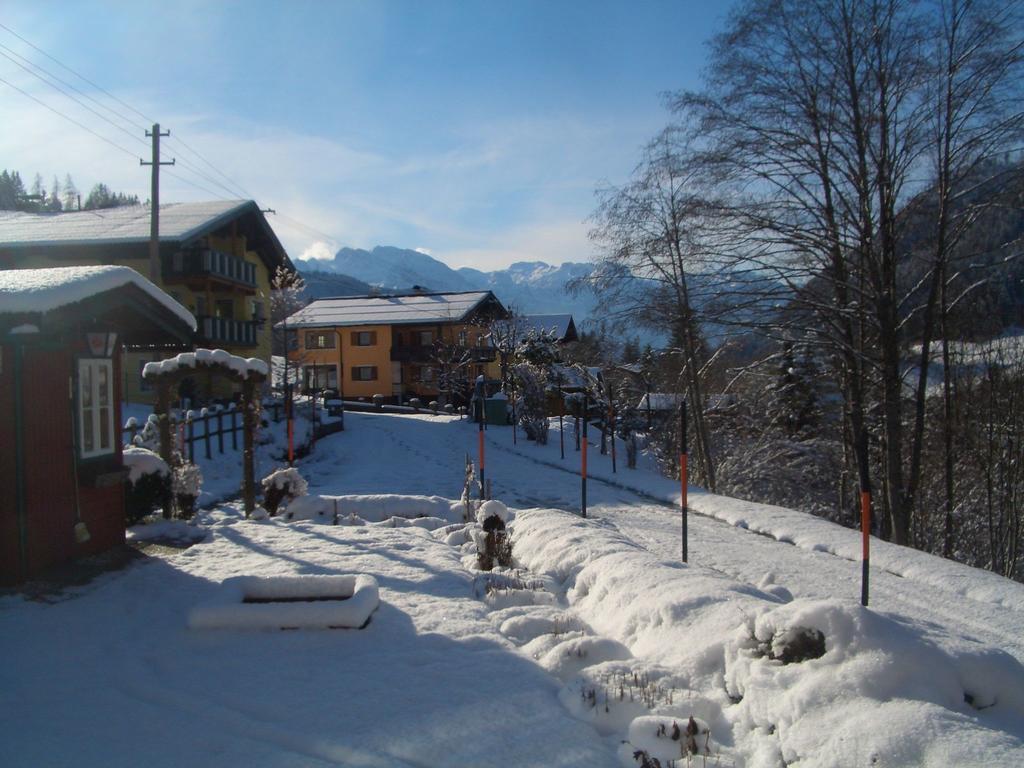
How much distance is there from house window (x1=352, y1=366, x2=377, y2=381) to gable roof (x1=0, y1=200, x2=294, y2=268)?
13.4m

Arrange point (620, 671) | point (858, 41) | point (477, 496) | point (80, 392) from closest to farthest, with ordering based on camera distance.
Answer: point (620, 671) → point (80, 392) → point (858, 41) → point (477, 496)

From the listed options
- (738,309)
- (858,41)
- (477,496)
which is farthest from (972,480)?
(477,496)

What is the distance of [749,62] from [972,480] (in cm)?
1235

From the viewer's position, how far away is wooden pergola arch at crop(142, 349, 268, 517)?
11.0 meters

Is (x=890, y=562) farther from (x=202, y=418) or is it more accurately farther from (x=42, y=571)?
(x=202, y=418)

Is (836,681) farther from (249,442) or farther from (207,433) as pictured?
(207,433)

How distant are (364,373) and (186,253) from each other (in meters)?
19.9

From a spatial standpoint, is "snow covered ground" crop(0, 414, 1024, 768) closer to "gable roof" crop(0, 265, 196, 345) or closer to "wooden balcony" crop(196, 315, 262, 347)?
"gable roof" crop(0, 265, 196, 345)

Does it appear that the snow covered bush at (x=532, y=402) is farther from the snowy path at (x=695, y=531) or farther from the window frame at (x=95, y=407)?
the window frame at (x=95, y=407)

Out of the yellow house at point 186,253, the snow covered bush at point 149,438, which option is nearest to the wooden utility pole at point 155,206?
the yellow house at point 186,253

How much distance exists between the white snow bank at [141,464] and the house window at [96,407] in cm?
149

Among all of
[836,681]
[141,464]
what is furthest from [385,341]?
[836,681]

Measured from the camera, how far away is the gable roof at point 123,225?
97.8ft

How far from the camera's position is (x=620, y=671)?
447 centimetres
